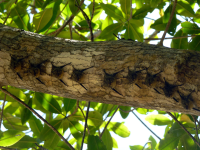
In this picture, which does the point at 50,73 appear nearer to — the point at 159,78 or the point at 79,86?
the point at 79,86

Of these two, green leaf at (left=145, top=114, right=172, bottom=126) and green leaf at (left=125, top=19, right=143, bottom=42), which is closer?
green leaf at (left=125, top=19, right=143, bottom=42)

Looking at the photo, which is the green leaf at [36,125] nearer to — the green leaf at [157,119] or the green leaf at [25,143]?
the green leaf at [25,143]

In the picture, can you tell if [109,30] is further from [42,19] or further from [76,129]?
[76,129]

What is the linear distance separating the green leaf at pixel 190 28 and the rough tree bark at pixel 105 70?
103 cm

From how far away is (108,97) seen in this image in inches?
34.8

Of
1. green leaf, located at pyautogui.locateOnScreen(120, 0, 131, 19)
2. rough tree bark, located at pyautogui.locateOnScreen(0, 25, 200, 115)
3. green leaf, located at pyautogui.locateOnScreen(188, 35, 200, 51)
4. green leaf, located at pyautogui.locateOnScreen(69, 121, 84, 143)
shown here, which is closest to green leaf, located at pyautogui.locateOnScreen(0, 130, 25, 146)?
→ green leaf, located at pyautogui.locateOnScreen(69, 121, 84, 143)

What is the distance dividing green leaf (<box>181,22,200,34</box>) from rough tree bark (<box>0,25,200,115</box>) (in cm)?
103

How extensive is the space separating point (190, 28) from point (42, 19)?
140cm

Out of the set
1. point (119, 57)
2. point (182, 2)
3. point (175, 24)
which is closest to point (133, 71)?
point (119, 57)

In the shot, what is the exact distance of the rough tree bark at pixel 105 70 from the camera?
78 cm

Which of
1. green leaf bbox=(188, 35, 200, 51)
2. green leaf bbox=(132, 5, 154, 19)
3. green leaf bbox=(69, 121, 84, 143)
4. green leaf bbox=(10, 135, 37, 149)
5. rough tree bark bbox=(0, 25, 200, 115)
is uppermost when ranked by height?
green leaf bbox=(132, 5, 154, 19)

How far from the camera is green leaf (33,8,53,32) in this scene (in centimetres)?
164

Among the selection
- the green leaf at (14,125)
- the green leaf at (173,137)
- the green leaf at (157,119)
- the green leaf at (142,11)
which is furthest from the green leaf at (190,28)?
the green leaf at (14,125)

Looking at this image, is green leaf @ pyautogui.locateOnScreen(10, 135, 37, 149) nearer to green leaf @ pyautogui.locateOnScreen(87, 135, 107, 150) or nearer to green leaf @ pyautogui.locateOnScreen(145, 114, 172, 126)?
green leaf @ pyautogui.locateOnScreen(87, 135, 107, 150)
